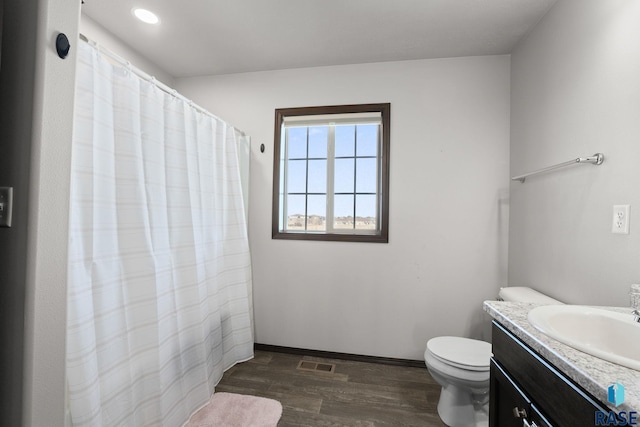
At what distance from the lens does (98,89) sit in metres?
1.20

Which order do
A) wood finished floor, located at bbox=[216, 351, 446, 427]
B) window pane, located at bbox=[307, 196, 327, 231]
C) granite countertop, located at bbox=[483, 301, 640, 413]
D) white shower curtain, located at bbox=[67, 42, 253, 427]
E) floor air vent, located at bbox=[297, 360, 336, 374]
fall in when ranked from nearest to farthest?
granite countertop, located at bbox=[483, 301, 640, 413] < white shower curtain, located at bbox=[67, 42, 253, 427] < wood finished floor, located at bbox=[216, 351, 446, 427] < floor air vent, located at bbox=[297, 360, 336, 374] < window pane, located at bbox=[307, 196, 327, 231]

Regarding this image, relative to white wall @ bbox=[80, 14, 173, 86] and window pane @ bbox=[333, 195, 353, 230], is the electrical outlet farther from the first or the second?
white wall @ bbox=[80, 14, 173, 86]

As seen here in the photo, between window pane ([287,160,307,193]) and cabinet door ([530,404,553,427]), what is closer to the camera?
cabinet door ([530,404,553,427])

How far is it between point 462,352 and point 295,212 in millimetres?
1605

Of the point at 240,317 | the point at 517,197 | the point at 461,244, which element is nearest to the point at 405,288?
the point at 461,244

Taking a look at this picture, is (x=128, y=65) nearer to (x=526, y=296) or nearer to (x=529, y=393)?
(x=529, y=393)

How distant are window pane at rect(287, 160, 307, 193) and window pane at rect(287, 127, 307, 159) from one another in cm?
6

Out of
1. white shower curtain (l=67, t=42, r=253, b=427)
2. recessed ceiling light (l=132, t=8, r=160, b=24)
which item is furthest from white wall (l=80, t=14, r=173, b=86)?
white shower curtain (l=67, t=42, r=253, b=427)

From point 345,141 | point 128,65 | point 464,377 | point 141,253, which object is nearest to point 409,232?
point 345,141

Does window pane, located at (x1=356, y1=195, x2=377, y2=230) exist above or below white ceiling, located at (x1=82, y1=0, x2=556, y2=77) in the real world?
below

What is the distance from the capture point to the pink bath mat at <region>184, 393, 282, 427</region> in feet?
5.16

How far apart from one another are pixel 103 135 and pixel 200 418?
1555mm

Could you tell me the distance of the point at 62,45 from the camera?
81 cm

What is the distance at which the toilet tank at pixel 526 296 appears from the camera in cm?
153
